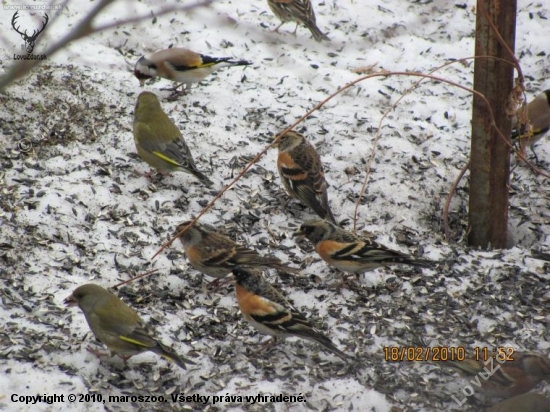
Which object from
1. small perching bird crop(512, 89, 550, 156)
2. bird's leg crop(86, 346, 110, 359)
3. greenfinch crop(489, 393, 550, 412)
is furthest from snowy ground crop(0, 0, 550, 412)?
greenfinch crop(489, 393, 550, 412)

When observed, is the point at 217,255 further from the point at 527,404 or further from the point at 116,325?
the point at 527,404

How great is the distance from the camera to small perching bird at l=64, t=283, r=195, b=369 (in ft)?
14.0

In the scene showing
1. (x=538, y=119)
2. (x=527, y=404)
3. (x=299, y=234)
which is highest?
(x=538, y=119)

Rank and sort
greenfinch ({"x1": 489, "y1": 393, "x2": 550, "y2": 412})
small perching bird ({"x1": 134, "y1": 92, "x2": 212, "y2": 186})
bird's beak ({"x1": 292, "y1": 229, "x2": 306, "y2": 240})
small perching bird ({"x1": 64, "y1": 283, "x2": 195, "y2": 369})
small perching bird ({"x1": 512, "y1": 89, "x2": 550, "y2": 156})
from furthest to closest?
small perching bird ({"x1": 512, "y1": 89, "x2": 550, "y2": 156}), small perching bird ({"x1": 134, "y1": 92, "x2": 212, "y2": 186}), bird's beak ({"x1": 292, "y1": 229, "x2": 306, "y2": 240}), small perching bird ({"x1": 64, "y1": 283, "x2": 195, "y2": 369}), greenfinch ({"x1": 489, "y1": 393, "x2": 550, "y2": 412})

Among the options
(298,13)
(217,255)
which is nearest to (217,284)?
(217,255)

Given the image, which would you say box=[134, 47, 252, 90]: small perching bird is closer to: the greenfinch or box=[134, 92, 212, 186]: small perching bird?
box=[134, 92, 212, 186]: small perching bird

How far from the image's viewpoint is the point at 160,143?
20.0 ft

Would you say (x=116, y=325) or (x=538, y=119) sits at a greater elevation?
→ (x=538, y=119)

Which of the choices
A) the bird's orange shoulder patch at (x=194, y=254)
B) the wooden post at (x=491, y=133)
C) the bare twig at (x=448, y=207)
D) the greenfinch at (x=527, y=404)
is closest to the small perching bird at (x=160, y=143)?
the bird's orange shoulder patch at (x=194, y=254)

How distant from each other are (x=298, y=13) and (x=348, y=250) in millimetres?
3415

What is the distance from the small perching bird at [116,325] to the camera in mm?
4262

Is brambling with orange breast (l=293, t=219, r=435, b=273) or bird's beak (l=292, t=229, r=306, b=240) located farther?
bird's beak (l=292, t=229, r=306, b=240)

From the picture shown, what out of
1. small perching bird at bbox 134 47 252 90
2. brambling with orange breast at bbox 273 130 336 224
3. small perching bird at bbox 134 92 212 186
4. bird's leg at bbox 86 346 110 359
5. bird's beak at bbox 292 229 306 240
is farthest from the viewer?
small perching bird at bbox 134 47 252 90
